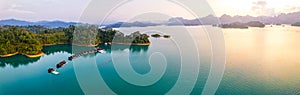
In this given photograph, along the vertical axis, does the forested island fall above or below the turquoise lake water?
above

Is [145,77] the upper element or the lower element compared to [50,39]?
lower

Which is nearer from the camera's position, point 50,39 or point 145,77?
point 145,77

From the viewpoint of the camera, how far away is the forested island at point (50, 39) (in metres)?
14.0

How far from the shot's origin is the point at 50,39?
18812 mm

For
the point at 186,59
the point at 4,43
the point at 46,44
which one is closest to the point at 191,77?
the point at 186,59

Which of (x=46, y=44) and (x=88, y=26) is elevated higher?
(x=88, y=26)

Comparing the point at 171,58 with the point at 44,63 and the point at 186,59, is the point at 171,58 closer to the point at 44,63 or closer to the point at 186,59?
the point at 186,59

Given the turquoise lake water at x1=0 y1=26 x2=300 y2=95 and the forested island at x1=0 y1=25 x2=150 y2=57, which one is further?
the forested island at x1=0 y1=25 x2=150 y2=57

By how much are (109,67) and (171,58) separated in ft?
10.6

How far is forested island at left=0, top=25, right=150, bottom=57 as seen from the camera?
14039 millimetres

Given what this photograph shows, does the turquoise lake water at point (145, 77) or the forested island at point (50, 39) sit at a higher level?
the forested island at point (50, 39)

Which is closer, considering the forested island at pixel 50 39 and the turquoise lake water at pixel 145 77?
the turquoise lake water at pixel 145 77

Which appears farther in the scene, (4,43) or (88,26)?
(88,26)

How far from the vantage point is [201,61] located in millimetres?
11703
